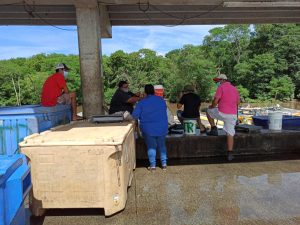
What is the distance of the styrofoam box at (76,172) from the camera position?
159 inches

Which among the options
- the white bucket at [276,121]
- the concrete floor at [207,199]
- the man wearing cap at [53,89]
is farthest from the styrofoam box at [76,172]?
the white bucket at [276,121]

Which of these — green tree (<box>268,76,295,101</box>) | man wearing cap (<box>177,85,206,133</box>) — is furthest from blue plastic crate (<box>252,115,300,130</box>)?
green tree (<box>268,76,295,101</box>)

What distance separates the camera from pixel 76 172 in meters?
4.09

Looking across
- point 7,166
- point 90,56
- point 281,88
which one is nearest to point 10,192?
point 7,166

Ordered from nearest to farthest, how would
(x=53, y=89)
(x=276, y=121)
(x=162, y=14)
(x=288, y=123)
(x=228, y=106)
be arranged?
(x=228, y=106) < (x=53, y=89) < (x=276, y=121) < (x=288, y=123) < (x=162, y=14)

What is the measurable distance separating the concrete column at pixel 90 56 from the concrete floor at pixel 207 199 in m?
2.57

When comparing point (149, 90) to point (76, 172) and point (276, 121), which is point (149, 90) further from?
point (276, 121)

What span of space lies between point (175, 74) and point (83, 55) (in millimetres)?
71070

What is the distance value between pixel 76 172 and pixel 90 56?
15.2 feet

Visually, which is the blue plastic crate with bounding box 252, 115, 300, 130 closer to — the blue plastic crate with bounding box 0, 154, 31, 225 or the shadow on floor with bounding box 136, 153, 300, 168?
the shadow on floor with bounding box 136, 153, 300, 168

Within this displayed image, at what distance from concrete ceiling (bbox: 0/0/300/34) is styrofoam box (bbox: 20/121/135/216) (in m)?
5.79

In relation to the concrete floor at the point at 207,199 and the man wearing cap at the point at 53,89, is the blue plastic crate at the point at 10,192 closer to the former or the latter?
the concrete floor at the point at 207,199

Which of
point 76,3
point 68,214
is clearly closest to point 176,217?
point 68,214

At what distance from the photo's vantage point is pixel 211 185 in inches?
215
